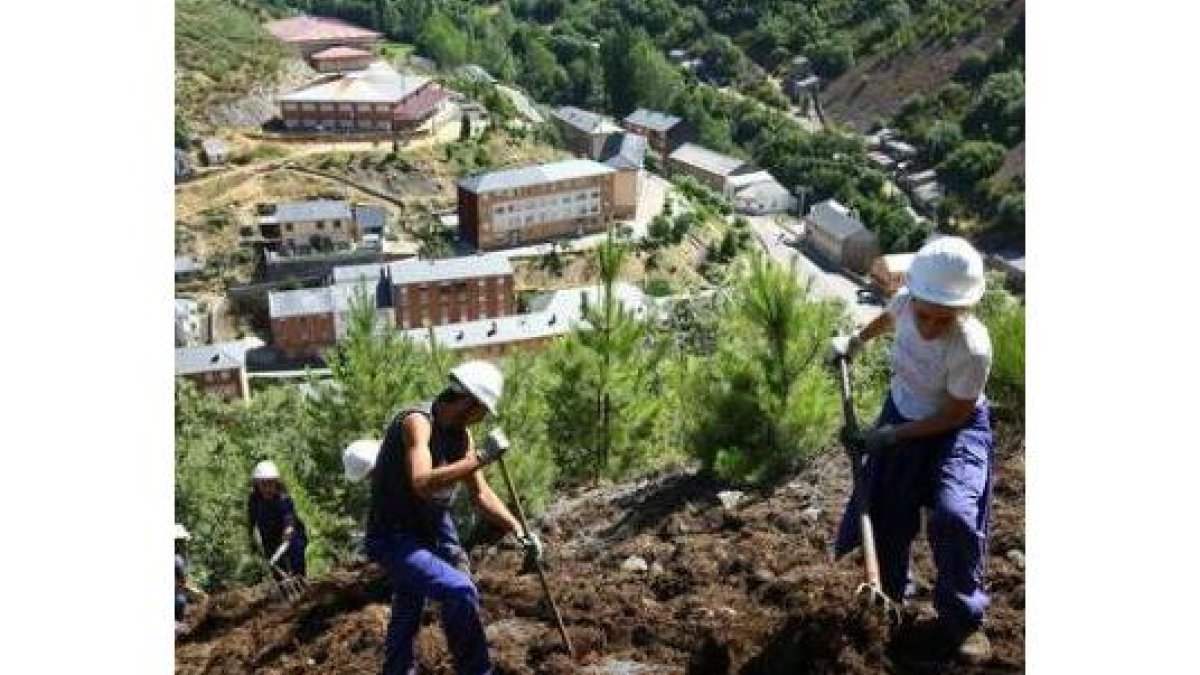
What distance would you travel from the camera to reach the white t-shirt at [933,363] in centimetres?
→ 286

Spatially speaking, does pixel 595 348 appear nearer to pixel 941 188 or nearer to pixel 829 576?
pixel 829 576

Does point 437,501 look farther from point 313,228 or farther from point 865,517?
point 313,228

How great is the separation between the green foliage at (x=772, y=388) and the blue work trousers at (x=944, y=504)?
8.66ft

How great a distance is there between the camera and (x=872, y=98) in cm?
4219

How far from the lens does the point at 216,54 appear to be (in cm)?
4300

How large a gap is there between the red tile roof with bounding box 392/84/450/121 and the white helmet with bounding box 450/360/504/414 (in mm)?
37089

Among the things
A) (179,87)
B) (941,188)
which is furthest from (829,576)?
(179,87)

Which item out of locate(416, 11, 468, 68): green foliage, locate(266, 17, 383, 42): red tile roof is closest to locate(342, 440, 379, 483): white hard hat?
locate(266, 17, 383, 42): red tile roof

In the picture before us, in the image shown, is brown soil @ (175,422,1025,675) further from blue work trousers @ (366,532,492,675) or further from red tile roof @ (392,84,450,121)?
red tile roof @ (392,84,450,121)

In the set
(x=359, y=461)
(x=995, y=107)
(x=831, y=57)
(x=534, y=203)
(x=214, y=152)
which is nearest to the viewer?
(x=359, y=461)

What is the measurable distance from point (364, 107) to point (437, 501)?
37.7 meters

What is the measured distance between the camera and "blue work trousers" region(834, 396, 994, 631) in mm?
2936

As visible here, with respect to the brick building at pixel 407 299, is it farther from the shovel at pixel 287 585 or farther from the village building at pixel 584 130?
the shovel at pixel 287 585

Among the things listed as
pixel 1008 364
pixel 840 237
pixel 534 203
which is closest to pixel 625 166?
pixel 534 203
